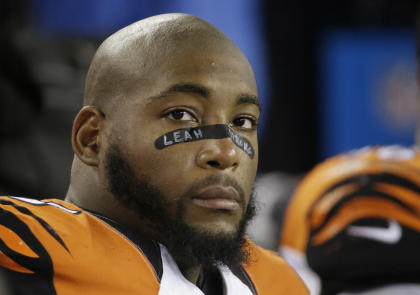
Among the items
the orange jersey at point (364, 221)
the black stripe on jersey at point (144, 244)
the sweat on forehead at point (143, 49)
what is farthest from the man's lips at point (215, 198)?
the orange jersey at point (364, 221)

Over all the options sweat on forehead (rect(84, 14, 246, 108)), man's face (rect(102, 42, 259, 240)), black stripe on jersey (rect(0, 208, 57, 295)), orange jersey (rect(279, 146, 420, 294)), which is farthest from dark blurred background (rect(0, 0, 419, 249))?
black stripe on jersey (rect(0, 208, 57, 295))

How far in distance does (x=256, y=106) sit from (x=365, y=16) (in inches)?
133

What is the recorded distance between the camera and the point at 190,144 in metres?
1.07

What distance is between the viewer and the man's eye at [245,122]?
3.80 feet

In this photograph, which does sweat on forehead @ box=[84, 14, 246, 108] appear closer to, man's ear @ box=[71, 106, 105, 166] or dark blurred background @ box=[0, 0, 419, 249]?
man's ear @ box=[71, 106, 105, 166]

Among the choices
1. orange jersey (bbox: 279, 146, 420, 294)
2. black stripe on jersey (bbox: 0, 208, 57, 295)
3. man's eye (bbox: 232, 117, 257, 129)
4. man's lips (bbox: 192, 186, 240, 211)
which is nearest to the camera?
black stripe on jersey (bbox: 0, 208, 57, 295)

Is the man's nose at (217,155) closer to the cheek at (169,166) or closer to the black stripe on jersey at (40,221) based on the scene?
the cheek at (169,166)

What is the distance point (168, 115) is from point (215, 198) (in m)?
0.15

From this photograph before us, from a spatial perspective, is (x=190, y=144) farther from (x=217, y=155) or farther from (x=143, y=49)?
(x=143, y=49)

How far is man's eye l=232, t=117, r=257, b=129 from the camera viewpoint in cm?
116

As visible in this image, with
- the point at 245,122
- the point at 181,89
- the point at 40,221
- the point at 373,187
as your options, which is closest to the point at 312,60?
the point at 373,187

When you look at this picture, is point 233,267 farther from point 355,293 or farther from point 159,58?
point 355,293

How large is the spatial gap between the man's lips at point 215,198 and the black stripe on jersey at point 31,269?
0.79 ft

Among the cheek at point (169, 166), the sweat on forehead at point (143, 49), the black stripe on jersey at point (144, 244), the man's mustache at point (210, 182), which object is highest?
the sweat on forehead at point (143, 49)
